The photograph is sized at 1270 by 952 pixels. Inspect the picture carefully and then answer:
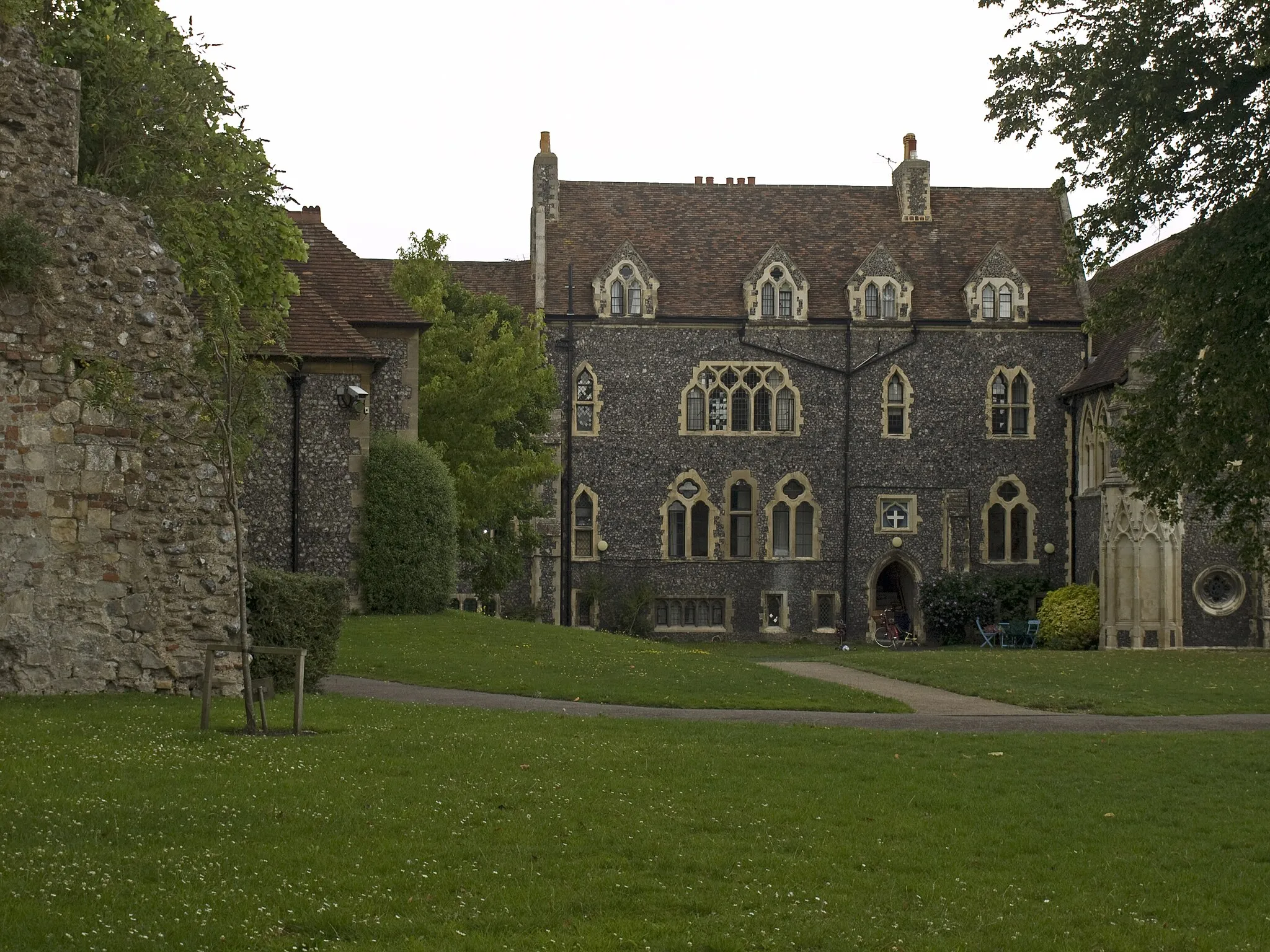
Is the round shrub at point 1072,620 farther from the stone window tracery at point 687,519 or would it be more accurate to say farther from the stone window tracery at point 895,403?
the stone window tracery at point 687,519

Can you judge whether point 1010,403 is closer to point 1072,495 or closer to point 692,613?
point 1072,495

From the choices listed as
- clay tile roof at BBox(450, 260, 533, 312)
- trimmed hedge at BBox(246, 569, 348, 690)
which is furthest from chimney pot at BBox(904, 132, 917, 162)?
trimmed hedge at BBox(246, 569, 348, 690)

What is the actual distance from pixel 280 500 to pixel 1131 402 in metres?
17.8

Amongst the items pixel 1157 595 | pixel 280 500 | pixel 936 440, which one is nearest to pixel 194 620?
pixel 280 500

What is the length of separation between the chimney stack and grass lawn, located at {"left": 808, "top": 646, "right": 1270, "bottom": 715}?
50.4ft

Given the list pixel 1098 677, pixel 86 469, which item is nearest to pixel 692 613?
pixel 1098 677

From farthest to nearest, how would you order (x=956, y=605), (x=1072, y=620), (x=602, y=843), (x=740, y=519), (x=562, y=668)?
(x=740, y=519) < (x=956, y=605) < (x=1072, y=620) < (x=562, y=668) < (x=602, y=843)

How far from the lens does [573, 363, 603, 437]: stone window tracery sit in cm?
4331

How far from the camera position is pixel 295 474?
29.5 m

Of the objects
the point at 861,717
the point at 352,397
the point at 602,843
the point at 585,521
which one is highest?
the point at 352,397

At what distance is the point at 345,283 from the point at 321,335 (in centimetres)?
356

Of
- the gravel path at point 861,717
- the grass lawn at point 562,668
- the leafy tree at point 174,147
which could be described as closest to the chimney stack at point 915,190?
the grass lawn at point 562,668

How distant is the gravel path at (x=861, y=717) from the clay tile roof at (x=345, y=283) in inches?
546

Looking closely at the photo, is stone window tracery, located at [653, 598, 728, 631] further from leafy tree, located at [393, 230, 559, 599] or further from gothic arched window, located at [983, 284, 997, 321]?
gothic arched window, located at [983, 284, 997, 321]
